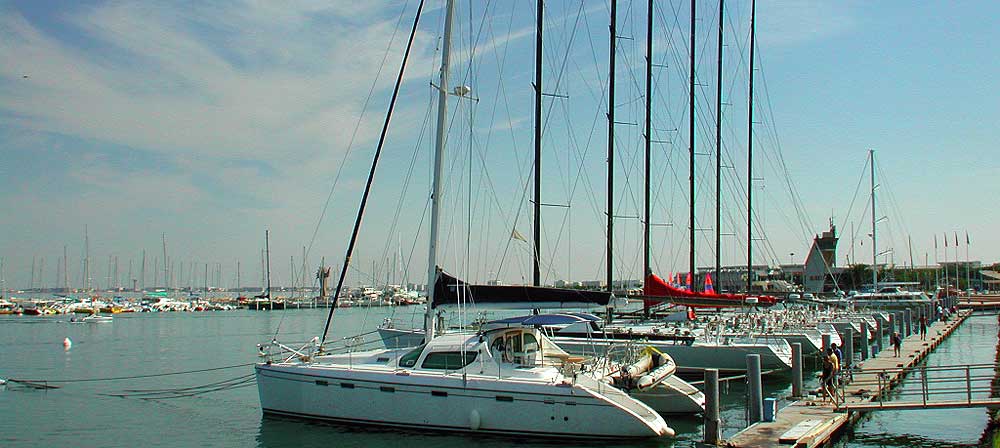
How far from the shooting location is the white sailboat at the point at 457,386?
1745cm

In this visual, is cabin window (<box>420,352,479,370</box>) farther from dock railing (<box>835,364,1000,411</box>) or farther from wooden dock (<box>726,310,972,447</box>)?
dock railing (<box>835,364,1000,411</box>)

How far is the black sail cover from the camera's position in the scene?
20.4 m

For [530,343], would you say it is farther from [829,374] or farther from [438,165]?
[829,374]

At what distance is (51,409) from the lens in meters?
25.5

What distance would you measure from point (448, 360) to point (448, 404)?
118 cm

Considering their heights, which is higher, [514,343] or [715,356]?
[514,343]


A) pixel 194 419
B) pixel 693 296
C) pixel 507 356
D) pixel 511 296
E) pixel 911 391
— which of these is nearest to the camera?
pixel 507 356

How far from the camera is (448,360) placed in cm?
1927

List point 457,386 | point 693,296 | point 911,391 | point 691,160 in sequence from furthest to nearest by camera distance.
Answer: point 691,160 → point 693,296 → point 911,391 → point 457,386

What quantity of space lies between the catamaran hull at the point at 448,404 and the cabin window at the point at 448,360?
48cm

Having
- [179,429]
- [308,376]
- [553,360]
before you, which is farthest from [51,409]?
[553,360]

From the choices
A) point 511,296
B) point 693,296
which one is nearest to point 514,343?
point 511,296

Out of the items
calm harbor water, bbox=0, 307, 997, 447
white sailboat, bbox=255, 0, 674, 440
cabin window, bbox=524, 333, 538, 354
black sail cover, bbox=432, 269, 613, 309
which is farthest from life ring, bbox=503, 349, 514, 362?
calm harbor water, bbox=0, 307, 997, 447

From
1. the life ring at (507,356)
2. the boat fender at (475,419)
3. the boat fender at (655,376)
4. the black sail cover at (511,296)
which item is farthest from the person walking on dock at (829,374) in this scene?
the boat fender at (475,419)
